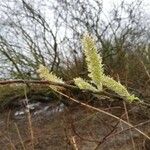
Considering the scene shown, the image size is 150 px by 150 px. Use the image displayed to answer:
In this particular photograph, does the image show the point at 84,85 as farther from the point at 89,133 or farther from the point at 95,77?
the point at 89,133

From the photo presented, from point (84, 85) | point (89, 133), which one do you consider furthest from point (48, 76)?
point (89, 133)

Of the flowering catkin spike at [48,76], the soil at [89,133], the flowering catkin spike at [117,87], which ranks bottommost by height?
the soil at [89,133]

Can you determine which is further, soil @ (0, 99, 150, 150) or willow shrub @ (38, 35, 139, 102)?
soil @ (0, 99, 150, 150)

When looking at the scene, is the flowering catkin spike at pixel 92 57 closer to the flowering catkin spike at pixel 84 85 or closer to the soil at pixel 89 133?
the flowering catkin spike at pixel 84 85

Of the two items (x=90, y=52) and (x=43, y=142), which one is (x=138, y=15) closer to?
(x=43, y=142)

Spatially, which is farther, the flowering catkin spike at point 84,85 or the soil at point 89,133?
the soil at point 89,133

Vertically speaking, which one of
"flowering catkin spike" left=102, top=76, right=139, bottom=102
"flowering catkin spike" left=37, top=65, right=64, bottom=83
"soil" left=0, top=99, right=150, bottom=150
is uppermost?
"flowering catkin spike" left=37, top=65, right=64, bottom=83

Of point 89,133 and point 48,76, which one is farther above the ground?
point 48,76

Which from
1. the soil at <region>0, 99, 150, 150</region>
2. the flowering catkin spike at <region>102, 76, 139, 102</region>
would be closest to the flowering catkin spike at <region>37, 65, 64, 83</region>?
the flowering catkin spike at <region>102, 76, 139, 102</region>

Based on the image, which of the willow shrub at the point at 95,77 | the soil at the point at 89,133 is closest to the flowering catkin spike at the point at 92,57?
the willow shrub at the point at 95,77

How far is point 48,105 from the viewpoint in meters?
11.1

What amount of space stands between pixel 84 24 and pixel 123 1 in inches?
42.5

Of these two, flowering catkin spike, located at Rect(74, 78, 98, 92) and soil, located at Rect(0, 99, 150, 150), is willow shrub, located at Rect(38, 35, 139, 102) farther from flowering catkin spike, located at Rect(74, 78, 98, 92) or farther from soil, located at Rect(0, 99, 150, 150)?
soil, located at Rect(0, 99, 150, 150)

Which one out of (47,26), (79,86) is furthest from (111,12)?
(79,86)
